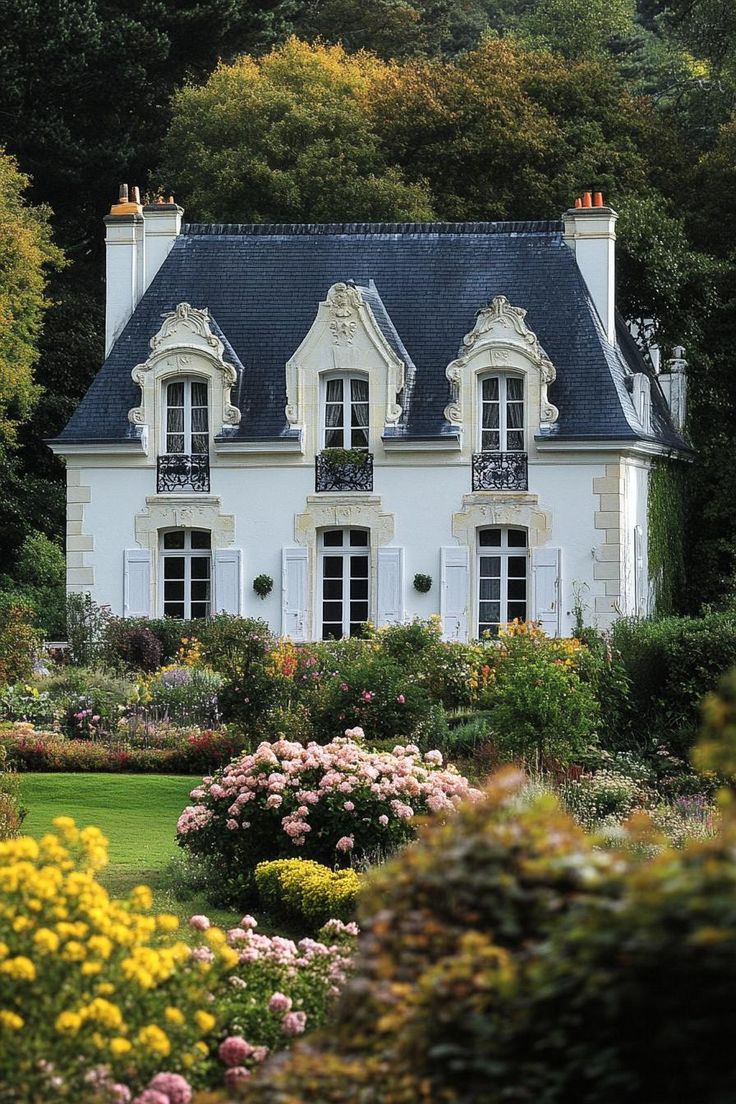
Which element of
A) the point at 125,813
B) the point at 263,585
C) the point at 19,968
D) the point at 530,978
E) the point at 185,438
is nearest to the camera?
the point at 530,978

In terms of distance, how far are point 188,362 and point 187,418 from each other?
942mm

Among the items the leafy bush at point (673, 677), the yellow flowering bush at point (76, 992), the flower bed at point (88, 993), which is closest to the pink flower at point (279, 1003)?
the flower bed at point (88, 993)

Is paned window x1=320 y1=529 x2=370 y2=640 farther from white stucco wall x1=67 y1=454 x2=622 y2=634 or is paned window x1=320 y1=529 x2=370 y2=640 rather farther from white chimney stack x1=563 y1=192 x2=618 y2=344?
white chimney stack x1=563 y1=192 x2=618 y2=344

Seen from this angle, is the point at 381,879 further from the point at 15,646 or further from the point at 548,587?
the point at 548,587

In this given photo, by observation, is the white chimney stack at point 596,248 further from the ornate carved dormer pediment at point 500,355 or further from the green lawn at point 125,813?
the green lawn at point 125,813

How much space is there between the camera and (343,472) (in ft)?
100

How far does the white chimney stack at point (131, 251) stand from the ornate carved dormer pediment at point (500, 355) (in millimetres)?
5850

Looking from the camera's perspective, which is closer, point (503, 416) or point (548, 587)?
point (548, 587)

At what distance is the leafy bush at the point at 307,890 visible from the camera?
12.3 metres

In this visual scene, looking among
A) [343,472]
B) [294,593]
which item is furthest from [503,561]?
[294,593]

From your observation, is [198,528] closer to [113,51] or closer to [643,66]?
[113,51]

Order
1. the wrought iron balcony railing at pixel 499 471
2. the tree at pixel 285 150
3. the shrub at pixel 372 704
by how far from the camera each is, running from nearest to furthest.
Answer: the shrub at pixel 372 704 < the wrought iron balcony railing at pixel 499 471 < the tree at pixel 285 150

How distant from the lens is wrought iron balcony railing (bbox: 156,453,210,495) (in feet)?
101

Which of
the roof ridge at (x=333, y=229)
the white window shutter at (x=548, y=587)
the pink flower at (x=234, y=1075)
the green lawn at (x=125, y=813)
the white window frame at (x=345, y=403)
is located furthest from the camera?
the roof ridge at (x=333, y=229)
